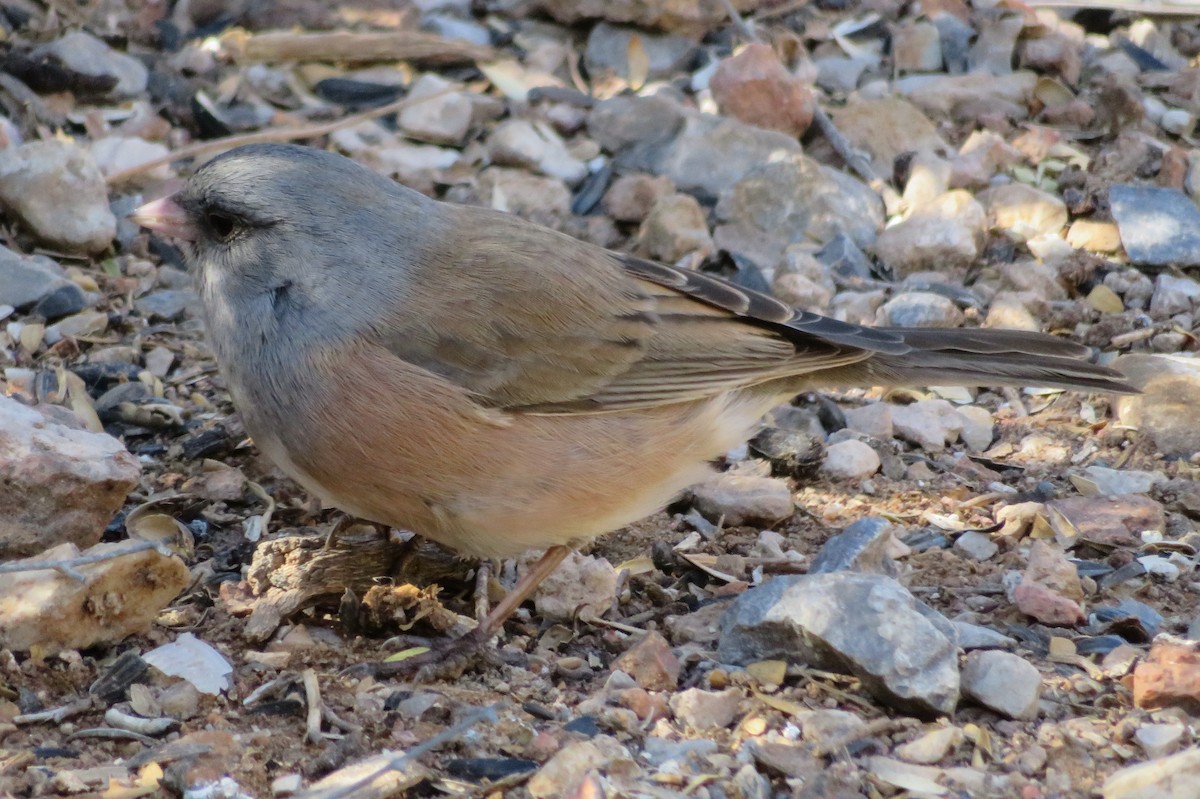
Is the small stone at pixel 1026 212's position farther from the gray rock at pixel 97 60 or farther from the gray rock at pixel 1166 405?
the gray rock at pixel 97 60

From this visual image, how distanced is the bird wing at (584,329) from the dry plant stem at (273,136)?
1.79 m

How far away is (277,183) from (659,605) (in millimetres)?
1584

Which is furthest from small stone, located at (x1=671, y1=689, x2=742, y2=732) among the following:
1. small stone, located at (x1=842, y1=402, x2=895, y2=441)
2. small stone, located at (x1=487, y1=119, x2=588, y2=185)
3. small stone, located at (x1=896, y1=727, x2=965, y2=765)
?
small stone, located at (x1=487, y1=119, x2=588, y2=185)

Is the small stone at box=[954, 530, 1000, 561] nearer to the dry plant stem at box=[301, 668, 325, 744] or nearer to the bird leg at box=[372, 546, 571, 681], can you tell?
the bird leg at box=[372, 546, 571, 681]

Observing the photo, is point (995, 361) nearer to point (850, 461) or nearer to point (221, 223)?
point (850, 461)

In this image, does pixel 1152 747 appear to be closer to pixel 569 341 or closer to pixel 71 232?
pixel 569 341

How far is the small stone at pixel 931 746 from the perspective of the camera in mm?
3033

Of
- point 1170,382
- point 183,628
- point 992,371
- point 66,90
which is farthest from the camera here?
point 66,90

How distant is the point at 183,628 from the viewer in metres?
3.62

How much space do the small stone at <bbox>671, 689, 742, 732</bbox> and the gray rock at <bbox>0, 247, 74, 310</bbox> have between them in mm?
2862

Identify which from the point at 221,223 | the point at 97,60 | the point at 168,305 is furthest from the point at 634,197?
the point at 97,60

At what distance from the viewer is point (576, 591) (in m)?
3.90

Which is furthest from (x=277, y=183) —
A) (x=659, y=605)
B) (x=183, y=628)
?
(x=659, y=605)

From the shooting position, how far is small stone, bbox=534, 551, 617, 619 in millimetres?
3875
